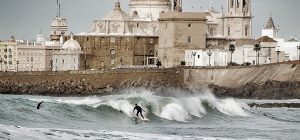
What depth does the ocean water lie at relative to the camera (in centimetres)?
3994

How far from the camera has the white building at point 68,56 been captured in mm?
123125

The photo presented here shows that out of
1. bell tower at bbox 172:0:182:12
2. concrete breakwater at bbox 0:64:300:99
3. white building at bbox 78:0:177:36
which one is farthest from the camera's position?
bell tower at bbox 172:0:182:12

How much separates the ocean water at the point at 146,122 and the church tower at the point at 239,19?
6120 cm

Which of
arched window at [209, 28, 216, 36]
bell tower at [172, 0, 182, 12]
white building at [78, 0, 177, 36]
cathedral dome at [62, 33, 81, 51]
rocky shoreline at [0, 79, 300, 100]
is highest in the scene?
bell tower at [172, 0, 182, 12]

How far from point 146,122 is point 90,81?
2506 inches

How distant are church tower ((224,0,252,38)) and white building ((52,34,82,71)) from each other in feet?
50.7

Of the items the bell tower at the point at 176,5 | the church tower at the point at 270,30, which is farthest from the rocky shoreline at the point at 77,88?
the church tower at the point at 270,30

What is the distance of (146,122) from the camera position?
49906mm

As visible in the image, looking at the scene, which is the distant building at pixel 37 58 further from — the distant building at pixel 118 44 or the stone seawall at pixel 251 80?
the stone seawall at pixel 251 80

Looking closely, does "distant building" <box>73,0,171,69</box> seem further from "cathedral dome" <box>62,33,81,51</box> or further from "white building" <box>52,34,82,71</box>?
"cathedral dome" <box>62,33,81,51</box>

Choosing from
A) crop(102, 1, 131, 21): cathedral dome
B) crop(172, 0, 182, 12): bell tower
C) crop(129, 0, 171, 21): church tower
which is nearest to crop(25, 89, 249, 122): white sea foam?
crop(102, 1, 131, 21): cathedral dome

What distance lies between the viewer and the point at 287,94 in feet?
315

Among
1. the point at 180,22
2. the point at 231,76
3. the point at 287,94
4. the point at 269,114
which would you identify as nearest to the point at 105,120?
the point at 269,114

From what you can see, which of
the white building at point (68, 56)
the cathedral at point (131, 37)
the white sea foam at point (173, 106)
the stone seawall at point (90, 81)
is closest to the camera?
the white sea foam at point (173, 106)
